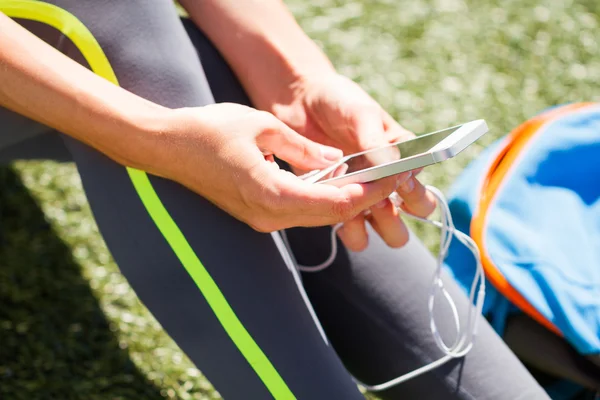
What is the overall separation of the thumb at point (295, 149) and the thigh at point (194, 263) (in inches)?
4.7

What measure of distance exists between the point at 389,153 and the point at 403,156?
32mm

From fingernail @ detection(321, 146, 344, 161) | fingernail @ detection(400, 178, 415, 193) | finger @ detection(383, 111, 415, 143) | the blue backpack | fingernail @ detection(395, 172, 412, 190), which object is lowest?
the blue backpack

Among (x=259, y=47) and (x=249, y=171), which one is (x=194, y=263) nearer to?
(x=249, y=171)

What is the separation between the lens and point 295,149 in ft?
3.39

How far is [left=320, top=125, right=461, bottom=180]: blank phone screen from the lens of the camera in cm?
99

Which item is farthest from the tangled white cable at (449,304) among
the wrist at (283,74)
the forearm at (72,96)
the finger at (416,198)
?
the forearm at (72,96)

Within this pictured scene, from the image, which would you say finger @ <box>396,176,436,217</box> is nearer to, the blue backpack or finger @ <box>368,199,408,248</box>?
finger @ <box>368,199,408,248</box>

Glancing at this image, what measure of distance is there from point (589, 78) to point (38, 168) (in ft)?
5.27

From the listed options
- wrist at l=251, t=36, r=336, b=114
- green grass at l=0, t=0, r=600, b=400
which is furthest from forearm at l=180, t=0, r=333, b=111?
green grass at l=0, t=0, r=600, b=400

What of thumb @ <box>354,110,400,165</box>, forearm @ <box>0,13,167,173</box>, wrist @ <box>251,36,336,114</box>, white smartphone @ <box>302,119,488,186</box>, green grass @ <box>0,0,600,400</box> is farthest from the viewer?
green grass @ <box>0,0,600,400</box>


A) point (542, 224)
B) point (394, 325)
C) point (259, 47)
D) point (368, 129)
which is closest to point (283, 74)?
point (259, 47)

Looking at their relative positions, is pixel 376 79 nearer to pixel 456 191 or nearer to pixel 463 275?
pixel 456 191

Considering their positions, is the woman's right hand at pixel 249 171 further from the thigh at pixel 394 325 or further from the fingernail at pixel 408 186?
the thigh at pixel 394 325

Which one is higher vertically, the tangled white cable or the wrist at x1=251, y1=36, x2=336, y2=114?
the wrist at x1=251, y1=36, x2=336, y2=114
